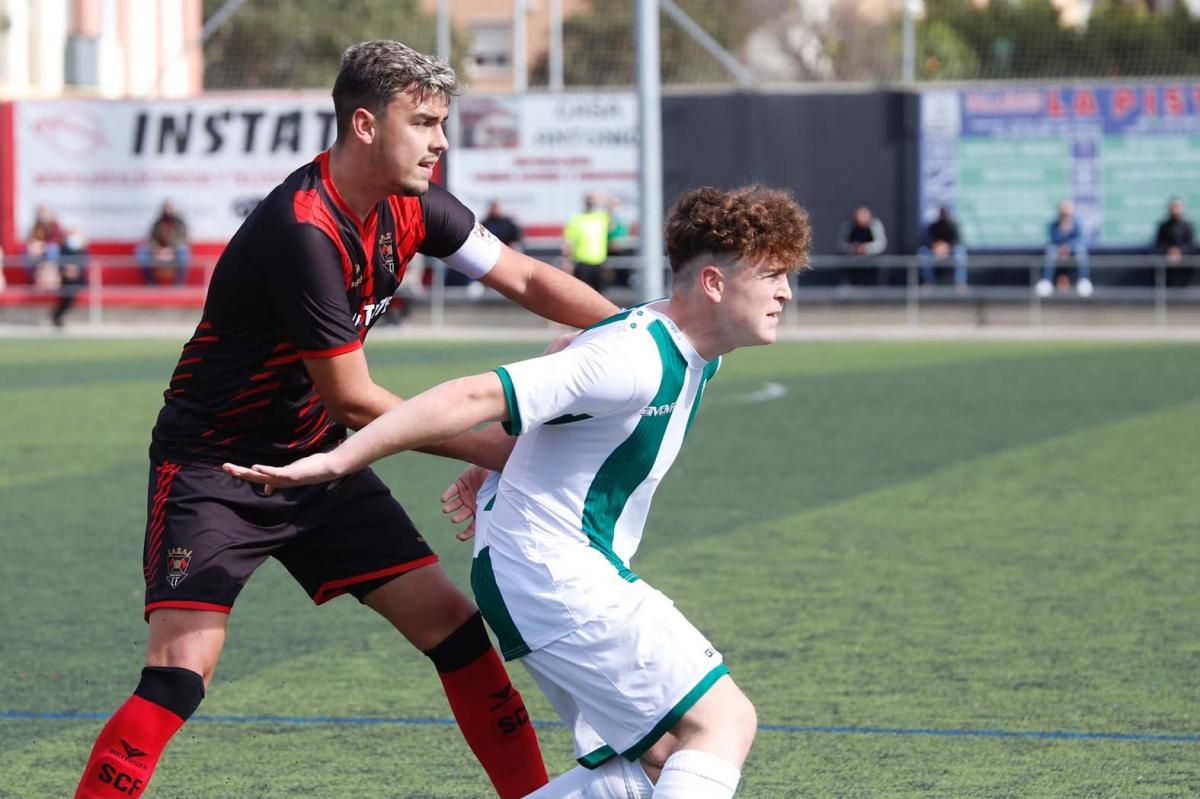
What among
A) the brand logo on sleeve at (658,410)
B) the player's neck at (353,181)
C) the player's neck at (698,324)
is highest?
the player's neck at (353,181)

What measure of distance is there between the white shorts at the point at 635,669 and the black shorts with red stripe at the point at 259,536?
0.74 meters

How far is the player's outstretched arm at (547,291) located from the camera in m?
4.62

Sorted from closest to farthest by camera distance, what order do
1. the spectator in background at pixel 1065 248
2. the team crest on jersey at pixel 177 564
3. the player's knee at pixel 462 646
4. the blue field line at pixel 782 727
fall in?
the team crest on jersey at pixel 177 564 → the player's knee at pixel 462 646 → the blue field line at pixel 782 727 → the spectator in background at pixel 1065 248

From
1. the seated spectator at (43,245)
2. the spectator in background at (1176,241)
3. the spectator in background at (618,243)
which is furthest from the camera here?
the seated spectator at (43,245)

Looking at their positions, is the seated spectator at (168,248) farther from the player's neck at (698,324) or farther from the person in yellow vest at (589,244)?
the player's neck at (698,324)

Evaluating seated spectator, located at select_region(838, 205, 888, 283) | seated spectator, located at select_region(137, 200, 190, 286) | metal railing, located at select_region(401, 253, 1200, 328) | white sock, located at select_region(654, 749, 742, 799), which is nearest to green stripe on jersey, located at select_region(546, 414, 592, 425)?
white sock, located at select_region(654, 749, 742, 799)

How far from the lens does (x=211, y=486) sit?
432cm

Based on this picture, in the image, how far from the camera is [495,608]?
400 centimetres

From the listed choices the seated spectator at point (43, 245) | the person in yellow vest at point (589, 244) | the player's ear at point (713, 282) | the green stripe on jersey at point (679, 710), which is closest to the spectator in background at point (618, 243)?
the person in yellow vest at point (589, 244)

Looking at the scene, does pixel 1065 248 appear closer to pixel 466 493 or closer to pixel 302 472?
pixel 466 493

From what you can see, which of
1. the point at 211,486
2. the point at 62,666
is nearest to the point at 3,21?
the point at 62,666

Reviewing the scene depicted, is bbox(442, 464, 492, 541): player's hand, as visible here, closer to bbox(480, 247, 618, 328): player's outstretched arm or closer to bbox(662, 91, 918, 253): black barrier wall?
bbox(480, 247, 618, 328): player's outstretched arm

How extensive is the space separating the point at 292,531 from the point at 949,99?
25794 millimetres

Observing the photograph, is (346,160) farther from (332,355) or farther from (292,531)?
(292,531)
